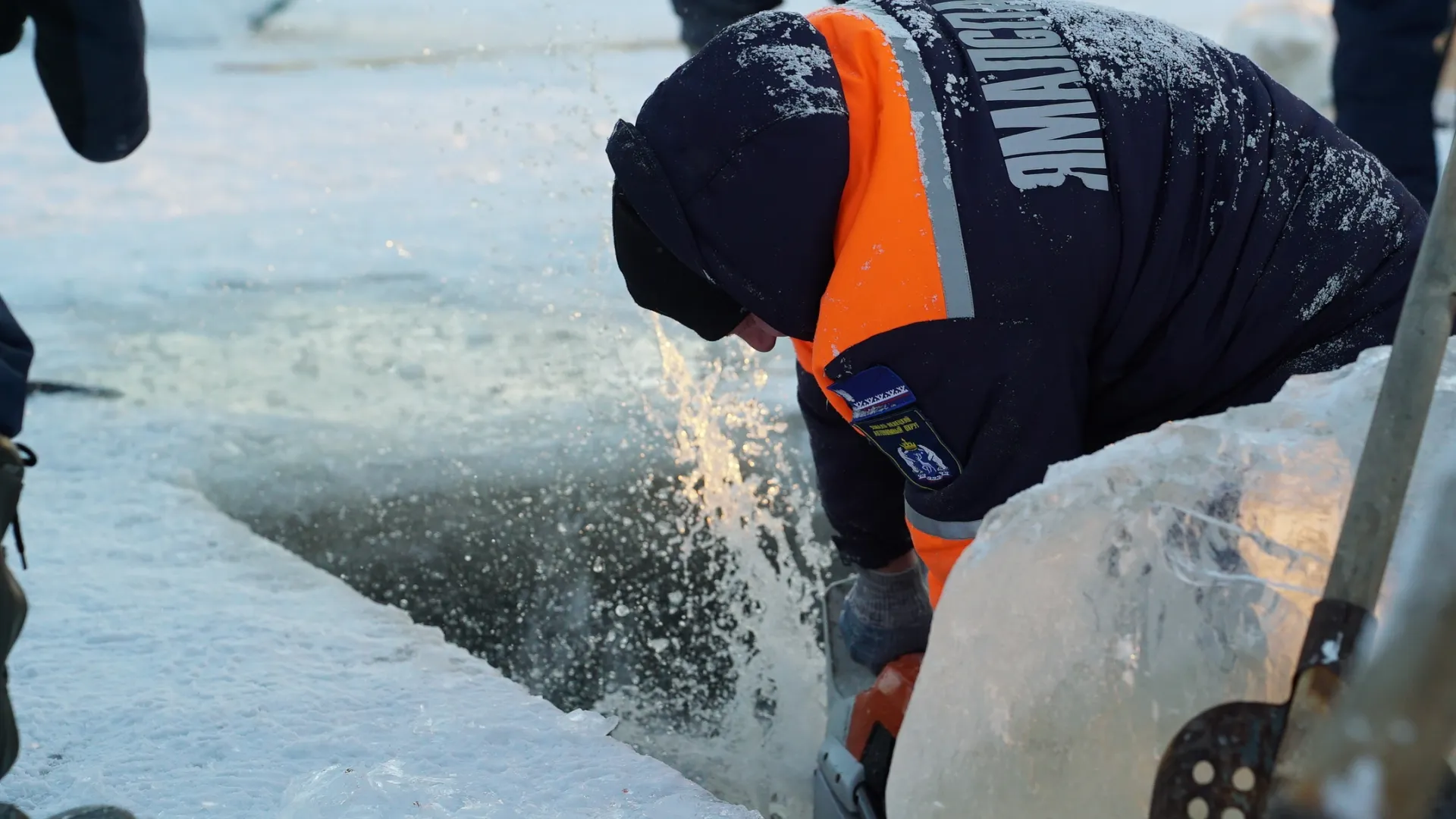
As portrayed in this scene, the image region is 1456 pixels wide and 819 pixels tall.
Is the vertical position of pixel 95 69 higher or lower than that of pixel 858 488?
higher

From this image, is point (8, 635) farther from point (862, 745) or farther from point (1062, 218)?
point (1062, 218)

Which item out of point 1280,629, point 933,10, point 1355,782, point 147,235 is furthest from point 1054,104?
point 147,235

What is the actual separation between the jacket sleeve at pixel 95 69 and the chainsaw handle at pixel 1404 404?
1756 millimetres

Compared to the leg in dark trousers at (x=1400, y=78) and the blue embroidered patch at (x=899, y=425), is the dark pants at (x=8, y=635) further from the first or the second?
the leg in dark trousers at (x=1400, y=78)

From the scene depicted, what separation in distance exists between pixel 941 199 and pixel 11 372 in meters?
1.00

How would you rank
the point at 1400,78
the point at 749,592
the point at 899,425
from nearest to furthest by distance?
the point at 899,425
the point at 749,592
the point at 1400,78

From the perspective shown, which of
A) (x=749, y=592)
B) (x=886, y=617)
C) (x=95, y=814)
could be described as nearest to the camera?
(x=95, y=814)

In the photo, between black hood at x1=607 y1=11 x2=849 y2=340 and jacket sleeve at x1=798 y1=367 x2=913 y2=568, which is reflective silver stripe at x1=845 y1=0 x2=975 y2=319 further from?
jacket sleeve at x1=798 y1=367 x2=913 y2=568

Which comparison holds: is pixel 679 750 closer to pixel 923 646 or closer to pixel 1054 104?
pixel 923 646

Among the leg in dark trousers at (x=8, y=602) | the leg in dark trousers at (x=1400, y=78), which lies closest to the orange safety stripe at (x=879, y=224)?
the leg in dark trousers at (x=8, y=602)

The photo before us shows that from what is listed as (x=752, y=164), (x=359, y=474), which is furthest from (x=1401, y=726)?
(x=359, y=474)

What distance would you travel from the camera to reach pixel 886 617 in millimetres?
1810

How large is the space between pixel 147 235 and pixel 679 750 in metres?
3.19

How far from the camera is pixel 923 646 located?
1.79 meters
